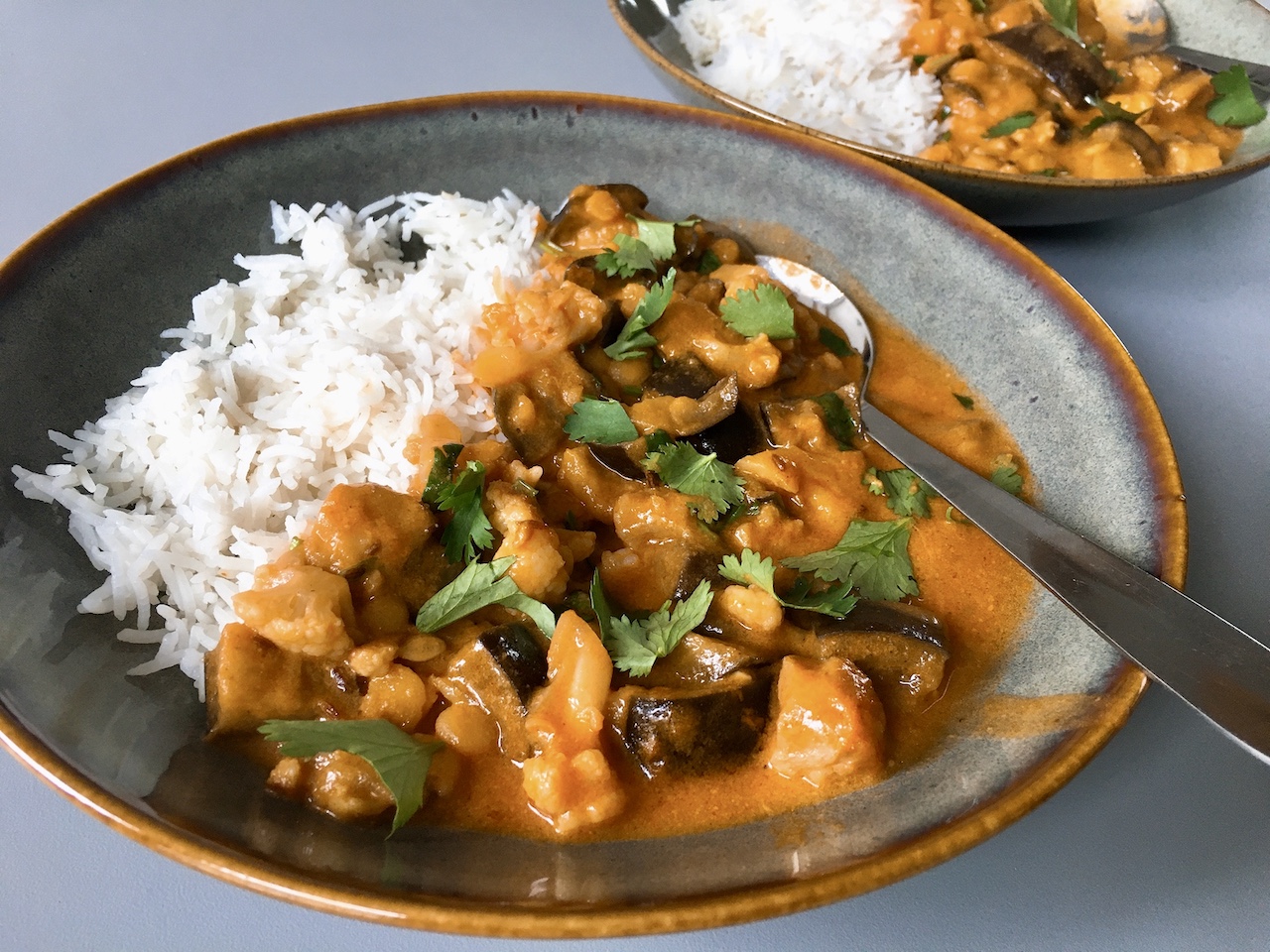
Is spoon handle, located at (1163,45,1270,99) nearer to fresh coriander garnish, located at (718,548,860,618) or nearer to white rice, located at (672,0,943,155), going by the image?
white rice, located at (672,0,943,155)

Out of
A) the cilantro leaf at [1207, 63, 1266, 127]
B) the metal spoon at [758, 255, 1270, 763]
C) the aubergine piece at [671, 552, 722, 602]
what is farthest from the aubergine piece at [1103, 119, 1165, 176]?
the aubergine piece at [671, 552, 722, 602]

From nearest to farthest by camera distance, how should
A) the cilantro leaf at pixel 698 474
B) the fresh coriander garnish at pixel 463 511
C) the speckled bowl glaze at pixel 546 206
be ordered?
1. the speckled bowl glaze at pixel 546 206
2. the fresh coriander garnish at pixel 463 511
3. the cilantro leaf at pixel 698 474

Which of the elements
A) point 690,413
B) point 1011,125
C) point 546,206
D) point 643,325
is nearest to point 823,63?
point 1011,125

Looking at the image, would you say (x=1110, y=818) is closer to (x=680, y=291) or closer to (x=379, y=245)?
(x=680, y=291)

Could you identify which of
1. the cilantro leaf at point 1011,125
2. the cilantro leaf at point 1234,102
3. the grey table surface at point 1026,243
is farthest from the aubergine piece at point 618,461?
the cilantro leaf at point 1234,102

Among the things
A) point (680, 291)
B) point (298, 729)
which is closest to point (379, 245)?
point (680, 291)

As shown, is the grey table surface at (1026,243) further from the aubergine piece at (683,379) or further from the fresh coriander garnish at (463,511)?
the aubergine piece at (683,379)
